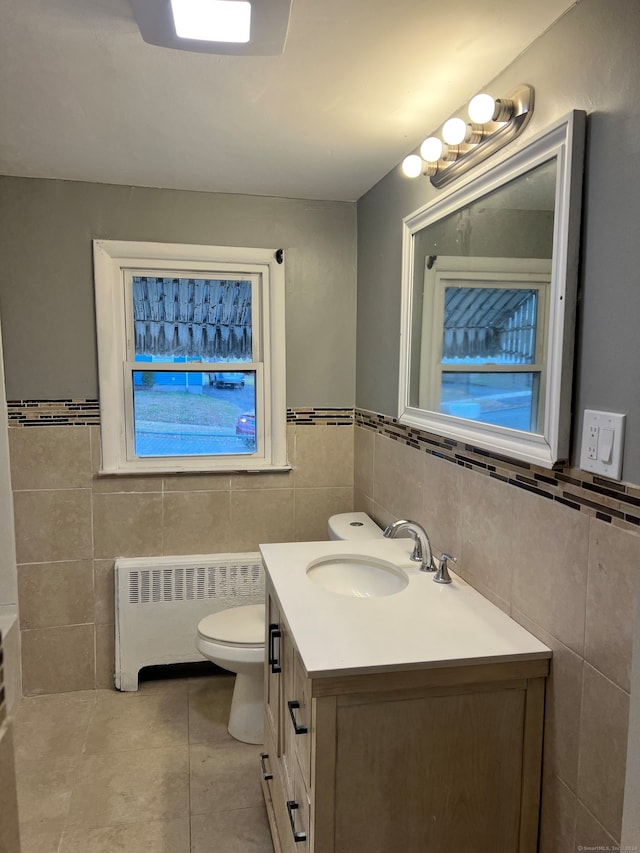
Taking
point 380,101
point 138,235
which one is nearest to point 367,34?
point 380,101

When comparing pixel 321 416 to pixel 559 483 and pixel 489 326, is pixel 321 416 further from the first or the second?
pixel 559 483

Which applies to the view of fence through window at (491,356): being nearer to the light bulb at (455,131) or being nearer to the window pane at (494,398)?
the window pane at (494,398)

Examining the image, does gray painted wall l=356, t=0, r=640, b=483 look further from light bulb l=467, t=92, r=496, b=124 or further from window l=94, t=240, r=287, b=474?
window l=94, t=240, r=287, b=474

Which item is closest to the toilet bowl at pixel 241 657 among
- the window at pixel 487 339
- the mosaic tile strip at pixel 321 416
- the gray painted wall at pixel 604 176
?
the mosaic tile strip at pixel 321 416

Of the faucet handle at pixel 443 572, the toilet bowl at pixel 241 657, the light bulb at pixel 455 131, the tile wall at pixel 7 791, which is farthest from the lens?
the toilet bowl at pixel 241 657

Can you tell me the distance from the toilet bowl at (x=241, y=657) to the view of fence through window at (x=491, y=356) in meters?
1.17

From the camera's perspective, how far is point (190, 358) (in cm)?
273

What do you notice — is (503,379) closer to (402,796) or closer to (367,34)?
(367,34)

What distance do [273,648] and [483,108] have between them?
5.12ft

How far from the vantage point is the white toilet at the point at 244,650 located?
88.3 inches

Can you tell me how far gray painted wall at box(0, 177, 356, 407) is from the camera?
2.49m

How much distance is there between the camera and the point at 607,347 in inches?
44.8

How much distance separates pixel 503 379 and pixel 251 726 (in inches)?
67.4

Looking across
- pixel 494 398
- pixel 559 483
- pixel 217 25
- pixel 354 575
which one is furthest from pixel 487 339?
pixel 217 25
